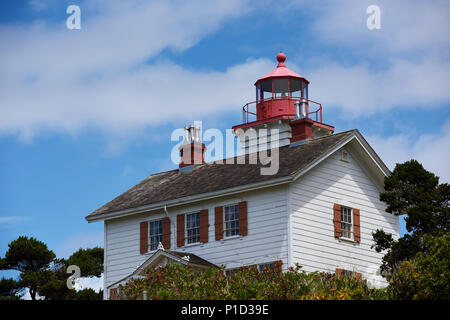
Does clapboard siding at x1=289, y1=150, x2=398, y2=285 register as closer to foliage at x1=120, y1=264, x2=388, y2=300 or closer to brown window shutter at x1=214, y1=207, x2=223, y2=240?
brown window shutter at x1=214, y1=207, x2=223, y2=240

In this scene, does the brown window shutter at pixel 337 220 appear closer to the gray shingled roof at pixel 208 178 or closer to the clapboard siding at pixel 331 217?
the clapboard siding at pixel 331 217

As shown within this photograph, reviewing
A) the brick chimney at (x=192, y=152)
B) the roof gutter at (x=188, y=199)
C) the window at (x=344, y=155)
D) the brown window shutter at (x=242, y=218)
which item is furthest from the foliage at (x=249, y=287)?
the brick chimney at (x=192, y=152)

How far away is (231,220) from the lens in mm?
27750

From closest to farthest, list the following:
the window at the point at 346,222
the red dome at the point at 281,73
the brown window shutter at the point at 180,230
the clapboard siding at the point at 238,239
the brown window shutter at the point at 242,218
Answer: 1. the clapboard siding at the point at 238,239
2. the brown window shutter at the point at 242,218
3. the window at the point at 346,222
4. the brown window shutter at the point at 180,230
5. the red dome at the point at 281,73

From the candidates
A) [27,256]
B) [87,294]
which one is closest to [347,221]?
[87,294]

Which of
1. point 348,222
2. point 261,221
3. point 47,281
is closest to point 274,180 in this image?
point 261,221

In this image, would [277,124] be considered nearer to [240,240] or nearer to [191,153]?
[191,153]

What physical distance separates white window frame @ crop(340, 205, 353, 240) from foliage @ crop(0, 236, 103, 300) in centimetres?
Answer: 1949

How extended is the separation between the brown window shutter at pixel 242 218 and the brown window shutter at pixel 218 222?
81 centimetres

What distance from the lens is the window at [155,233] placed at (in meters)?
29.7

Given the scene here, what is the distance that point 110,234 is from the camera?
31250mm

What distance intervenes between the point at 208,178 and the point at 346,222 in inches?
213
